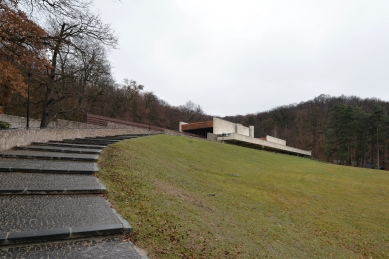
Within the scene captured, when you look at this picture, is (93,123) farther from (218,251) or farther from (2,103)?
(218,251)

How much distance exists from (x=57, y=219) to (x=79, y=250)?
3.11 ft

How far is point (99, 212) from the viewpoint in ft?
12.9

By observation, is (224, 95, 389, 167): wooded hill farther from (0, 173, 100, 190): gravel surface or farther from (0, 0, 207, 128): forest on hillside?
(0, 173, 100, 190): gravel surface

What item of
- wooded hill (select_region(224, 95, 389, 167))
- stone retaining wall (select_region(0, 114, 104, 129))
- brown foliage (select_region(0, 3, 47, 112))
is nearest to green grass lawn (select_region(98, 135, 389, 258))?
brown foliage (select_region(0, 3, 47, 112))

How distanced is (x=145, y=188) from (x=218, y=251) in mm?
3097

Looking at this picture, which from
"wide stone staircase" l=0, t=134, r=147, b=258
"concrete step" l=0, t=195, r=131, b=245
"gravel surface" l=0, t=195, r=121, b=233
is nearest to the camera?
A: "wide stone staircase" l=0, t=134, r=147, b=258

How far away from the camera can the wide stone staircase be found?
9.20 ft

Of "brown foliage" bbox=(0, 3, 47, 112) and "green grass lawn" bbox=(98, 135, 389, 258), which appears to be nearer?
"green grass lawn" bbox=(98, 135, 389, 258)

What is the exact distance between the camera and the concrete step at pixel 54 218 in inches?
117

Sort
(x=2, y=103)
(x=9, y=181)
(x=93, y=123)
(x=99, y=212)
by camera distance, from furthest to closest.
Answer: (x=93, y=123), (x=2, y=103), (x=9, y=181), (x=99, y=212)

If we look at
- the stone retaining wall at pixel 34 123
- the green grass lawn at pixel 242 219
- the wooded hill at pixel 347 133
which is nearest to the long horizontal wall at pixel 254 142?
the wooded hill at pixel 347 133

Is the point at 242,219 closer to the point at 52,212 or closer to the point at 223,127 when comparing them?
the point at 52,212

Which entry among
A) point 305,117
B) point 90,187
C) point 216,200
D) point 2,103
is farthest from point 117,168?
point 305,117

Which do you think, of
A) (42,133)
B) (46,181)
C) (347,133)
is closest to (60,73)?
(42,133)
